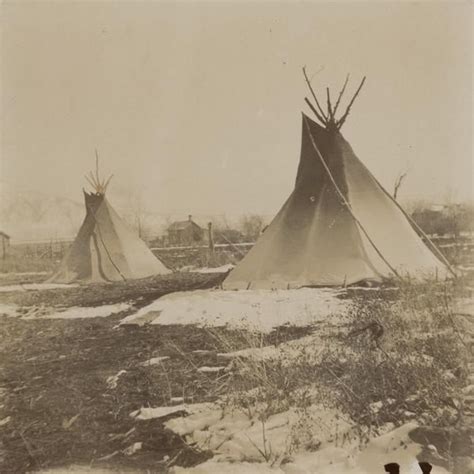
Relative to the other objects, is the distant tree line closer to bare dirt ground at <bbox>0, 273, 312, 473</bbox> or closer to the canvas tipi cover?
bare dirt ground at <bbox>0, 273, 312, 473</bbox>

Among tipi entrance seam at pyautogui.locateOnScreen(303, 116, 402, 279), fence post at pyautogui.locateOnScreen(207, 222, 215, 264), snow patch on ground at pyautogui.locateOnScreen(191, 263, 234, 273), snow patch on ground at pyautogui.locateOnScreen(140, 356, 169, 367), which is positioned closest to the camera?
snow patch on ground at pyautogui.locateOnScreen(140, 356, 169, 367)

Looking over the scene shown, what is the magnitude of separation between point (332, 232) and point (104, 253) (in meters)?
2.19

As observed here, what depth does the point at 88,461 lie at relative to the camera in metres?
2.48

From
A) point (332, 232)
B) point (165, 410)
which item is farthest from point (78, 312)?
point (332, 232)

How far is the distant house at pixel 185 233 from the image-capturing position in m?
4.01

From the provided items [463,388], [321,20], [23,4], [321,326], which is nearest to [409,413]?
[463,388]

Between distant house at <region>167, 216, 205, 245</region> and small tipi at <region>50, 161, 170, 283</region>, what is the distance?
11.3 inches

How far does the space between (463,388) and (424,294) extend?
678mm

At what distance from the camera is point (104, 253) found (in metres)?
4.46

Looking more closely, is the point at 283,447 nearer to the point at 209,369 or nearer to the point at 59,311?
the point at 209,369

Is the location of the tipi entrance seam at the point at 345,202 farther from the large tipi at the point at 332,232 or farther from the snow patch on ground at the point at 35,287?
the snow patch on ground at the point at 35,287

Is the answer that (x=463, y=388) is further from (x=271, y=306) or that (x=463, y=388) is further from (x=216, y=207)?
(x=216, y=207)

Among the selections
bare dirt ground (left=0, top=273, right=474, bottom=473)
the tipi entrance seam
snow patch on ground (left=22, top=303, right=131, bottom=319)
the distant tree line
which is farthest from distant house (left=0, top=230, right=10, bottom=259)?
the distant tree line

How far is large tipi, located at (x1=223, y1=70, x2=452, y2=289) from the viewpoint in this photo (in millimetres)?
3619
